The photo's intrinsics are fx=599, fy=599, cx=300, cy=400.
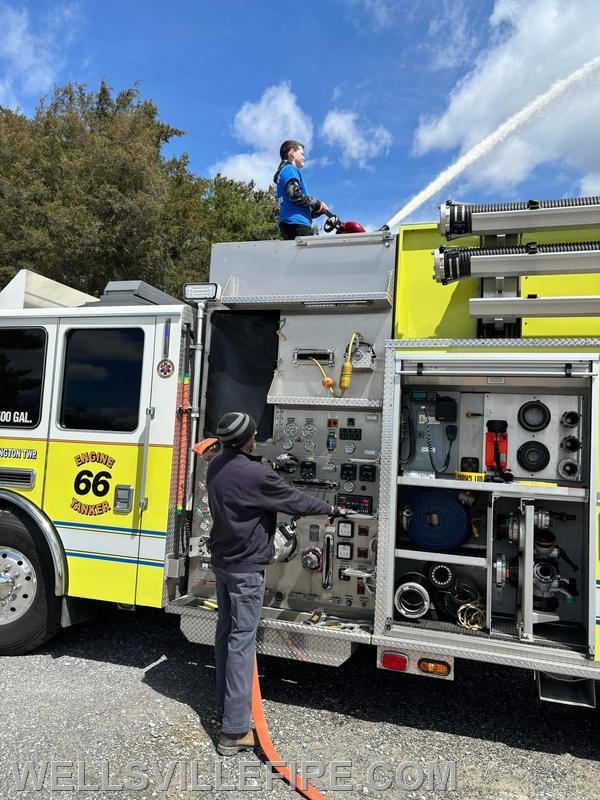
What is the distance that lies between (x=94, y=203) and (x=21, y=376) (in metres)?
11.3

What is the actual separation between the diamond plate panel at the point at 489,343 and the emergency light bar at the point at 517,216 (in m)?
0.70

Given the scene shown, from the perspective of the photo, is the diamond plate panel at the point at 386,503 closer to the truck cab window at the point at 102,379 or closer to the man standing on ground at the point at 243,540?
the man standing on ground at the point at 243,540

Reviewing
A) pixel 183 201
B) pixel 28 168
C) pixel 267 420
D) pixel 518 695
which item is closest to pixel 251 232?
pixel 183 201

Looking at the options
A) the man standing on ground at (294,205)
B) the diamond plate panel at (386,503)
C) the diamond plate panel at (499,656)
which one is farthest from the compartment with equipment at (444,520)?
the man standing on ground at (294,205)

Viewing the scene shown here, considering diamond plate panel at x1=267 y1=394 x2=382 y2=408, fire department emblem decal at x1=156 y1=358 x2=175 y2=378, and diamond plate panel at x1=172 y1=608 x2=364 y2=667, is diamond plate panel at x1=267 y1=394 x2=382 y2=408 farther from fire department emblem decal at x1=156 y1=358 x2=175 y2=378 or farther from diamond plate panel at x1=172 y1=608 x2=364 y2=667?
diamond plate panel at x1=172 y1=608 x2=364 y2=667

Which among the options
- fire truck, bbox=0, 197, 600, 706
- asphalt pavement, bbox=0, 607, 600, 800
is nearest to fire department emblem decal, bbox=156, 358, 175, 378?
fire truck, bbox=0, 197, 600, 706

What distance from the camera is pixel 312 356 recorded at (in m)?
4.37

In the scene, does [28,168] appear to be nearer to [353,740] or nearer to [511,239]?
[511,239]

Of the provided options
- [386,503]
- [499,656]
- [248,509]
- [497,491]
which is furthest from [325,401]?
[499,656]

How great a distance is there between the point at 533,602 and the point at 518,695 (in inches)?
39.8

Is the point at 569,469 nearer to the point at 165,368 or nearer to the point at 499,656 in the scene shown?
the point at 499,656

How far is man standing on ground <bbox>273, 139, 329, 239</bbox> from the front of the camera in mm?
5035

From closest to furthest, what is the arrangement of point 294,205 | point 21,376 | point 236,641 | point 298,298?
point 236,641 < point 298,298 < point 21,376 < point 294,205

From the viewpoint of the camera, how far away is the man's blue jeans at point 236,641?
11.3 feet
